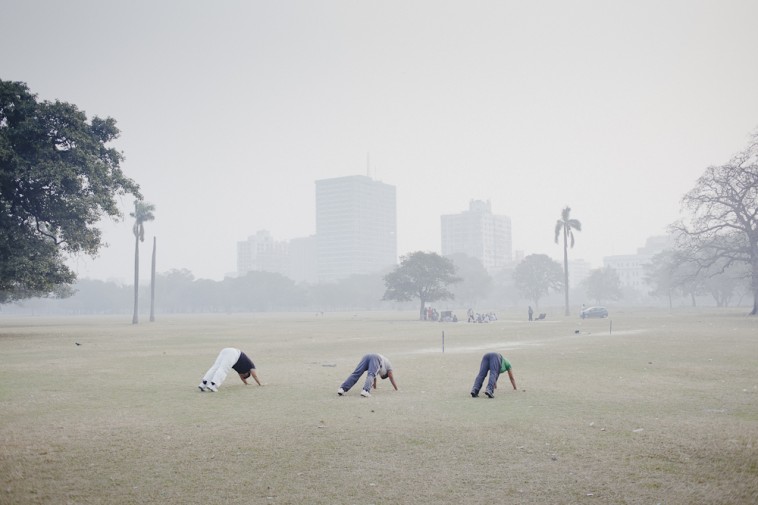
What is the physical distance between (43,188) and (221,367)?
2997 cm

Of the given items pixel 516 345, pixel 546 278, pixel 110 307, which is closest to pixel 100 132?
pixel 516 345

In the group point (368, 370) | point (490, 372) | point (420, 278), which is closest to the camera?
point (490, 372)

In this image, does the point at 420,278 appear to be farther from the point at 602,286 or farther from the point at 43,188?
the point at 602,286

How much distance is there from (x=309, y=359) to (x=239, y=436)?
1495cm

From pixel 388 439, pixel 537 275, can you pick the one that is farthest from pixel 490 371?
pixel 537 275

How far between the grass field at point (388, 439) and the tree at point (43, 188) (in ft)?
67.6

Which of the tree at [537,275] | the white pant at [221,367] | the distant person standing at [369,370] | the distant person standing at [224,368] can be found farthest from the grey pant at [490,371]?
the tree at [537,275]

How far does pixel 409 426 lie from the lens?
11.3 meters

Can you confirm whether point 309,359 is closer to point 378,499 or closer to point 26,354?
point 26,354

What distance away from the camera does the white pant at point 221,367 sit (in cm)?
1603

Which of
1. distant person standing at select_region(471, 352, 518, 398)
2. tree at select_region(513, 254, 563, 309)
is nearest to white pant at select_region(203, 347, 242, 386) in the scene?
distant person standing at select_region(471, 352, 518, 398)

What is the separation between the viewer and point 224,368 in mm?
16203

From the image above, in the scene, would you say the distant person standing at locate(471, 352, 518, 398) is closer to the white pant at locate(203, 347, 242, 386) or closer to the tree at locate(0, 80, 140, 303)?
the white pant at locate(203, 347, 242, 386)

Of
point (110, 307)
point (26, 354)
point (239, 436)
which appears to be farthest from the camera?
point (110, 307)
